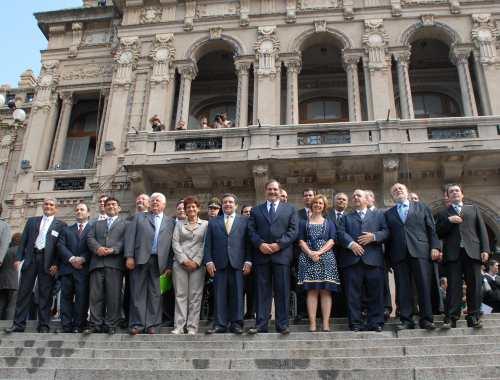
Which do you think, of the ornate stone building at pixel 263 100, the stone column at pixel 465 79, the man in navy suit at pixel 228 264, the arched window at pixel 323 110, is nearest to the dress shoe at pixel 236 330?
the man in navy suit at pixel 228 264

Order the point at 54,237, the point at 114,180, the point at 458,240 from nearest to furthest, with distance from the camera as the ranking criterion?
the point at 458,240 < the point at 54,237 < the point at 114,180

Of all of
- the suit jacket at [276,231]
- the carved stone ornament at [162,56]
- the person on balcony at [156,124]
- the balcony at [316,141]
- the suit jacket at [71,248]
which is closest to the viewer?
the suit jacket at [276,231]

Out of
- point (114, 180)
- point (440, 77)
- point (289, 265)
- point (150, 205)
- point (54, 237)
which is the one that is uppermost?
point (440, 77)

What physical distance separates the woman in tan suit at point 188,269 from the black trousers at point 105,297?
915mm

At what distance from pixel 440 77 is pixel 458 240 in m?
14.4

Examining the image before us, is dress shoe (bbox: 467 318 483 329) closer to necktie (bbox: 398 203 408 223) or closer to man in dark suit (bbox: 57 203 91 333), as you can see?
necktie (bbox: 398 203 408 223)

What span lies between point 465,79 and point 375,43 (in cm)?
331

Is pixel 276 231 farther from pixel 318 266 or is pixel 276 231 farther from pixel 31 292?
pixel 31 292

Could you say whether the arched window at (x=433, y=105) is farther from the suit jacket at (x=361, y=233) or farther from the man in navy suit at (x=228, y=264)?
the man in navy suit at (x=228, y=264)

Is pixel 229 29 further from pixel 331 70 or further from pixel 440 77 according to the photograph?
pixel 440 77

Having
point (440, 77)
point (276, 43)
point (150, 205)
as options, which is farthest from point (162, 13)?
point (150, 205)

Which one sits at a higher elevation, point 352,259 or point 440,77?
point 440,77

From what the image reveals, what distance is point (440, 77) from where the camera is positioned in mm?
20219

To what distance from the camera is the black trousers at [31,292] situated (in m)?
8.41
